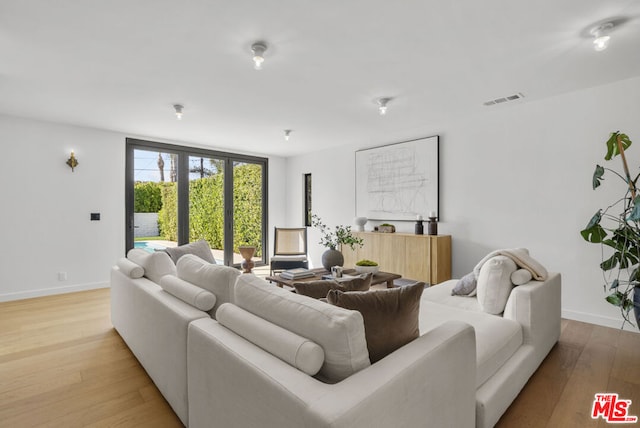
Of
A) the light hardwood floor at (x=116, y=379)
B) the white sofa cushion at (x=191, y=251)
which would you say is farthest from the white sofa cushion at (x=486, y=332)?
the white sofa cushion at (x=191, y=251)

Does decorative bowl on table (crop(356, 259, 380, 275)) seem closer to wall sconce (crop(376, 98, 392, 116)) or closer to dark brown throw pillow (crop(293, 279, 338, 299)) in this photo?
wall sconce (crop(376, 98, 392, 116))

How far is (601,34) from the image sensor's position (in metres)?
2.25

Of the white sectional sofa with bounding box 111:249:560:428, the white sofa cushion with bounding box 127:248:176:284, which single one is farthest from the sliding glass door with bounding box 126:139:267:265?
the white sectional sofa with bounding box 111:249:560:428

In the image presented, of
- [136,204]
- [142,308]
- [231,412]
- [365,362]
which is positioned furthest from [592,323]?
[136,204]

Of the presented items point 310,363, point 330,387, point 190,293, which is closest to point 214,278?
point 190,293

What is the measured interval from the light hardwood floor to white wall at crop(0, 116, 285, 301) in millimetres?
1199

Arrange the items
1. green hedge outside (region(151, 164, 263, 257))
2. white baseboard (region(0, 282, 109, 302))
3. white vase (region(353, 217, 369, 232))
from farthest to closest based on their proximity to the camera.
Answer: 1. green hedge outside (region(151, 164, 263, 257))
2. white vase (region(353, 217, 369, 232))
3. white baseboard (region(0, 282, 109, 302))

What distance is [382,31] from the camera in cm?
228

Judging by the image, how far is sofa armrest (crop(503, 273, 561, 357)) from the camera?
225cm

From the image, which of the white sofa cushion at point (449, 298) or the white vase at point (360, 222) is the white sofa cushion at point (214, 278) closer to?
the white sofa cushion at point (449, 298)

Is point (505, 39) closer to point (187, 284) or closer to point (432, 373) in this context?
point (432, 373)

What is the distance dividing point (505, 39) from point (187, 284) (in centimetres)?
282

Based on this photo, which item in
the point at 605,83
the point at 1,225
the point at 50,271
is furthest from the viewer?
the point at 50,271

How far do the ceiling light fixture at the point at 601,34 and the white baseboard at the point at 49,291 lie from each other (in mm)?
6242
